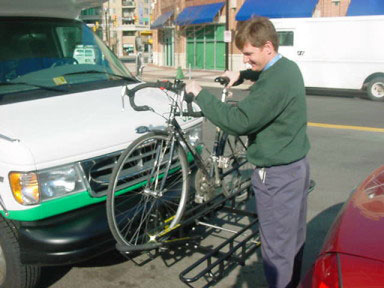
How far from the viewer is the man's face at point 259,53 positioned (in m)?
2.78

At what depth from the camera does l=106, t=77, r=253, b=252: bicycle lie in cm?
325

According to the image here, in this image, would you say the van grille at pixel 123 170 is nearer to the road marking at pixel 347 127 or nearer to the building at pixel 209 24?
the road marking at pixel 347 127

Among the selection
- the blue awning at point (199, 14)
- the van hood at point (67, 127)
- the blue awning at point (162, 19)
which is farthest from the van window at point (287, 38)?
the blue awning at point (162, 19)

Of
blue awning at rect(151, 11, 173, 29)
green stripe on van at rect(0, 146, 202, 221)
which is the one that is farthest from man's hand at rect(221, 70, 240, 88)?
blue awning at rect(151, 11, 173, 29)

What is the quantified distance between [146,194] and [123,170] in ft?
0.85

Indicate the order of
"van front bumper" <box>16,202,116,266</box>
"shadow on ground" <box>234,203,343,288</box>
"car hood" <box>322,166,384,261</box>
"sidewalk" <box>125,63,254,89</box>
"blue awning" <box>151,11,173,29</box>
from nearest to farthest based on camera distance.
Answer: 1. "car hood" <box>322,166,384,261</box>
2. "van front bumper" <box>16,202,116,266</box>
3. "shadow on ground" <box>234,203,343,288</box>
4. "sidewalk" <box>125,63,254,89</box>
5. "blue awning" <box>151,11,173,29</box>

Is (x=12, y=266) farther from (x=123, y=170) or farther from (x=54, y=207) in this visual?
(x=123, y=170)

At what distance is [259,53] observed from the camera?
9.17ft

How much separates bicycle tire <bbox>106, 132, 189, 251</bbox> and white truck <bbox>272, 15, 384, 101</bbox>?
13.8m

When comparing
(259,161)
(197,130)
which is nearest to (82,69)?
(197,130)

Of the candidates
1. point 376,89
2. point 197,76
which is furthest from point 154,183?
point 197,76

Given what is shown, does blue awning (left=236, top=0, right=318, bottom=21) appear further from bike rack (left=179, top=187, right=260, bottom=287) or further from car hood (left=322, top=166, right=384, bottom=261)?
car hood (left=322, top=166, right=384, bottom=261)

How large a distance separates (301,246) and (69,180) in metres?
1.75

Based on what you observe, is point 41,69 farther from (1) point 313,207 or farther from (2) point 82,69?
(1) point 313,207
